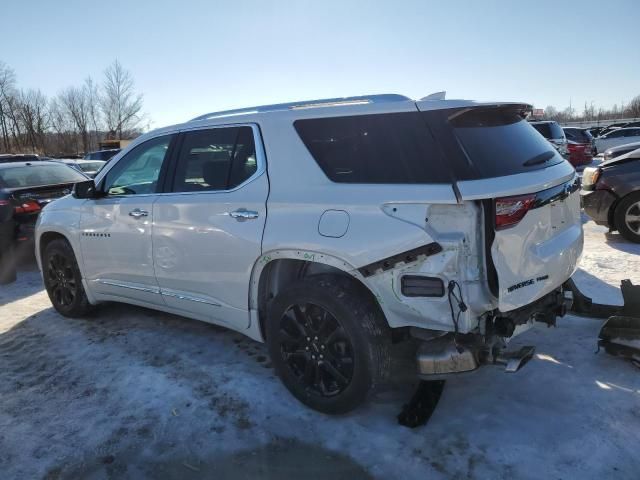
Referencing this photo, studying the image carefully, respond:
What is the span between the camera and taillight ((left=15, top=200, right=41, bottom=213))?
745 centimetres

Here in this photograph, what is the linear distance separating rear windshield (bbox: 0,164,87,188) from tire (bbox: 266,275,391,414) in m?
6.45

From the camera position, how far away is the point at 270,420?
10.6ft

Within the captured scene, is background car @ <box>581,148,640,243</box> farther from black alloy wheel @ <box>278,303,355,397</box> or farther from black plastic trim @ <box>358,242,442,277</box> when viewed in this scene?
black alloy wheel @ <box>278,303,355,397</box>

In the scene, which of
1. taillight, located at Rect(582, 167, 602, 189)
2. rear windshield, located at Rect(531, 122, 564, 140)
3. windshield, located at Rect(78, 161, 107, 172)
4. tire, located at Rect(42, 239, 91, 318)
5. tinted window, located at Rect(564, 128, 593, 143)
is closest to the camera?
tire, located at Rect(42, 239, 91, 318)

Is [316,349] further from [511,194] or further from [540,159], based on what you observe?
[540,159]

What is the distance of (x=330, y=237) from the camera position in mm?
2986

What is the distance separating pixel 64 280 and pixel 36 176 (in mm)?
3875

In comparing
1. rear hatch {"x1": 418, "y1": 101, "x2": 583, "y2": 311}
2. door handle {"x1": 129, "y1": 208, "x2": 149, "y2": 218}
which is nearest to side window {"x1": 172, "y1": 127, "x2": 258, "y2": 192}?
door handle {"x1": 129, "y1": 208, "x2": 149, "y2": 218}

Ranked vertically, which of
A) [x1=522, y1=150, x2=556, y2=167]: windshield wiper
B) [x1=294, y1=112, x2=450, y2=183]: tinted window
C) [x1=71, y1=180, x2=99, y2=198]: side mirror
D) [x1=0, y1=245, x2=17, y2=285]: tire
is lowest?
[x1=0, y1=245, x2=17, y2=285]: tire

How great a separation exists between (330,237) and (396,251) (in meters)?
0.43

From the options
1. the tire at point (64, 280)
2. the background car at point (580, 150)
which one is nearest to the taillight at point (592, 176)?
the tire at point (64, 280)

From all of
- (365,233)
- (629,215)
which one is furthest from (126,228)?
(629,215)

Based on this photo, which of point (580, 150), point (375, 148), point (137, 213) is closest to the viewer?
point (375, 148)

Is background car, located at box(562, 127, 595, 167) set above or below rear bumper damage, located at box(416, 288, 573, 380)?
above
